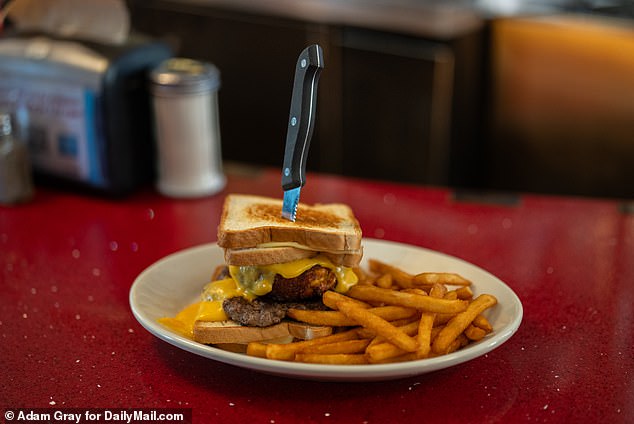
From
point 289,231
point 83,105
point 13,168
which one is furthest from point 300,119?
point 13,168

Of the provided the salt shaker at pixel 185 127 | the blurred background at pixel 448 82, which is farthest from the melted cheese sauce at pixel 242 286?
the blurred background at pixel 448 82

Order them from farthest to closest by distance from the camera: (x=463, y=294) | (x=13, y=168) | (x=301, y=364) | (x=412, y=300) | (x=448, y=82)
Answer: (x=448, y=82)
(x=13, y=168)
(x=463, y=294)
(x=412, y=300)
(x=301, y=364)

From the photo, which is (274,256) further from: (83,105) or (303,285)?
(83,105)

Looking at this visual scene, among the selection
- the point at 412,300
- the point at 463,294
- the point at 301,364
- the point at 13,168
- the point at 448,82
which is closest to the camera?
the point at 301,364

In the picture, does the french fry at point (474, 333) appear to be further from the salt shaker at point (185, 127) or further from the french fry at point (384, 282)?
the salt shaker at point (185, 127)

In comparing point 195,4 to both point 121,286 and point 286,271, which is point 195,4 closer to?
point 121,286

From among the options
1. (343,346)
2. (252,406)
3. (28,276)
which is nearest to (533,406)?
(343,346)

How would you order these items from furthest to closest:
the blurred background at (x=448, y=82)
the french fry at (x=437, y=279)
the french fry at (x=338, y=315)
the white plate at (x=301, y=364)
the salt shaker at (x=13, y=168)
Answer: the blurred background at (x=448, y=82), the salt shaker at (x=13, y=168), the french fry at (x=437, y=279), the french fry at (x=338, y=315), the white plate at (x=301, y=364)
